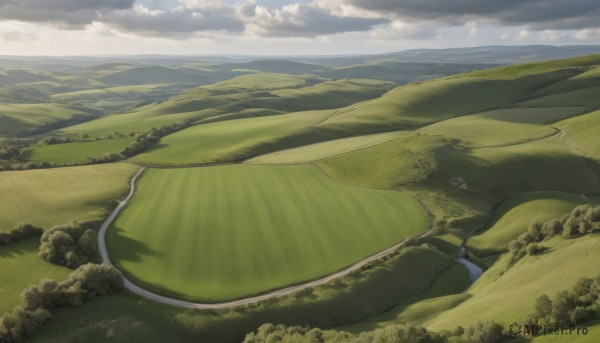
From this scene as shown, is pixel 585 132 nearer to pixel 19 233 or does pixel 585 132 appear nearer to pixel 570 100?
pixel 570 100

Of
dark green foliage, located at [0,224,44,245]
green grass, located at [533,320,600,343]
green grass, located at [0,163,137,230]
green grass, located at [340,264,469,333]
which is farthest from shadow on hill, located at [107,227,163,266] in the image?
green grass, located at [533,320,600,343]

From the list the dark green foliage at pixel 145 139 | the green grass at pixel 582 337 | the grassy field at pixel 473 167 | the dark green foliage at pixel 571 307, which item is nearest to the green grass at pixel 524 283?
the dark green foliage at pixel 571 307

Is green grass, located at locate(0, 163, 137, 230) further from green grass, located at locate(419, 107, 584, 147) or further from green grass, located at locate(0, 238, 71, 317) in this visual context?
green grass, located at locate(419, 107, 584, 147)

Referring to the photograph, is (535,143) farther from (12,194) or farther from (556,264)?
(12,194)

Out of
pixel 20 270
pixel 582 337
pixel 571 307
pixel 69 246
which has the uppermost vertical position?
pixel 571 307

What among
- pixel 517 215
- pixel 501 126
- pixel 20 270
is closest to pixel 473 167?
pixel 517 215
